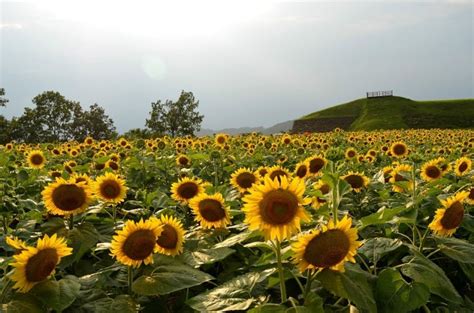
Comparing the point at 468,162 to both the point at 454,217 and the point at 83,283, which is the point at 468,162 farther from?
the point at 83,283

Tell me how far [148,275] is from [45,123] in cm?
8744

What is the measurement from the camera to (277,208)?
244 centimetres

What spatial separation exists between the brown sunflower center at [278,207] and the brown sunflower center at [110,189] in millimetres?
2238

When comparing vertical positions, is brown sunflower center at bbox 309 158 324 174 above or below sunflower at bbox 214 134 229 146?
below

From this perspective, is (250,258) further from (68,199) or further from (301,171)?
(301,171)

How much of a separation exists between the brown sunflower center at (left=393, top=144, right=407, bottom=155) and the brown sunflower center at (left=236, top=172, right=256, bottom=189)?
203 inches

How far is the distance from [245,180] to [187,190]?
0.70 m

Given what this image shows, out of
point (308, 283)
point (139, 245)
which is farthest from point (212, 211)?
point (308, 283)

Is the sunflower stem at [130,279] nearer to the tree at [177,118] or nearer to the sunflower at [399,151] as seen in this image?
the sunflower at [399,151]

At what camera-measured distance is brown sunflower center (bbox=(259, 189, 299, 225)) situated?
2428 mm

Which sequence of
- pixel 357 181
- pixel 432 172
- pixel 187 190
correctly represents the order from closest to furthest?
pixel 187 190, pixel 357 181, pixel 432 172

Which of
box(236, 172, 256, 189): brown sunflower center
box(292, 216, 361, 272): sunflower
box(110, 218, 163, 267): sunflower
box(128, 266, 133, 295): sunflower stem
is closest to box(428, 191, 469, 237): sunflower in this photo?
box(292, 216, 361, 272): sunflower

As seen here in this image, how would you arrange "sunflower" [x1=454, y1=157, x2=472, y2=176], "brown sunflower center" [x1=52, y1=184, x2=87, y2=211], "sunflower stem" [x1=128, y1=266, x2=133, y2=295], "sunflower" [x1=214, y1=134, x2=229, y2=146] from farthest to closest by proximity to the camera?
"sunflower" [x1=214, y1=134, x2=229, y2=146] < "sunflower" [x1=454, y1=157, x2=472, y2=176] < "brown sunflower center" [x1=52, y1=184, x2=87, y2=211] < "sunflower stem" [x1=128, y1=266, x2=133, y2=295]

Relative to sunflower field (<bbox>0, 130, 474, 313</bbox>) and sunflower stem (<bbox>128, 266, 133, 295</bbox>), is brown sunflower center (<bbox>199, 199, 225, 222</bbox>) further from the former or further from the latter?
sunflower stem (<bbox>128, 266, 133, 295</bbox>)
